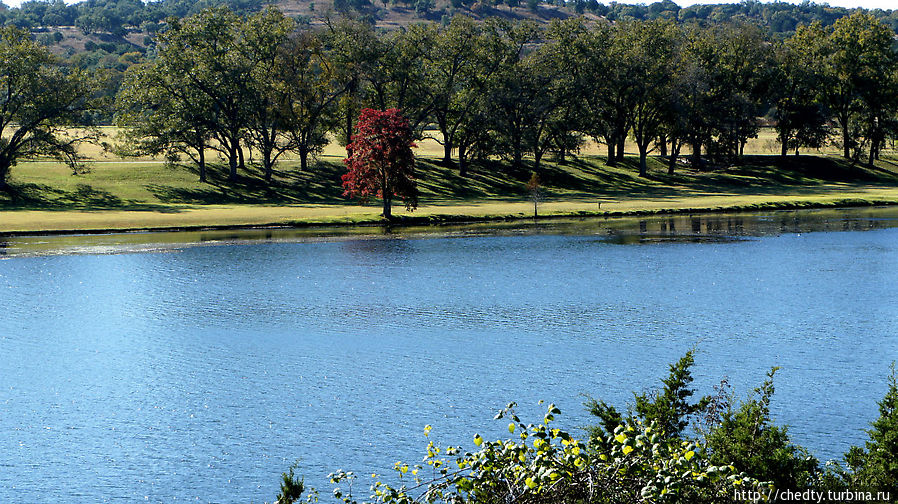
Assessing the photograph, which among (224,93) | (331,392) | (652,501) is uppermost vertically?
(224,93)

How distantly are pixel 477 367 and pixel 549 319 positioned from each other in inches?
375

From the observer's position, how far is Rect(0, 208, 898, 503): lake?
27.1 m

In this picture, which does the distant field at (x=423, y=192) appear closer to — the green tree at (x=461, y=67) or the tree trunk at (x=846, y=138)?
the tree trunk at (x=846, y=138)

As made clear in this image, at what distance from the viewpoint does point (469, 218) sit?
88438 millimetres

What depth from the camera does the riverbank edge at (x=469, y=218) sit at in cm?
8075

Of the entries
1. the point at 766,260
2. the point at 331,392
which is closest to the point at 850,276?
the point at 766,260

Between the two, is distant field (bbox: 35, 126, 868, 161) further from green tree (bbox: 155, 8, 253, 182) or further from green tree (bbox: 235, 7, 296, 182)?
green tree (bbox: 155, 8, 253, 182)

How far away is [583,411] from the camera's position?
29.7 meters

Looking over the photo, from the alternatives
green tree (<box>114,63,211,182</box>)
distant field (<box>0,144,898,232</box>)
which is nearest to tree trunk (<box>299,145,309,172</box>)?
distant field (<box>0,144,898,232</box>)

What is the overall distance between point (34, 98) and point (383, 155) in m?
38.7

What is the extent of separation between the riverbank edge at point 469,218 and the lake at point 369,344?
7717 millimetres

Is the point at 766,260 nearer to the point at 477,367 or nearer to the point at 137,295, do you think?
the point at 477,367

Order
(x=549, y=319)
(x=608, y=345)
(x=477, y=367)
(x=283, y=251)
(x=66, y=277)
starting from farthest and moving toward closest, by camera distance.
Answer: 1. (x=283, y=251)
2. (x=66, y=277)
3. (x=549, y=319)
4. (x=608, y=345)
5. (x=477, y=367)

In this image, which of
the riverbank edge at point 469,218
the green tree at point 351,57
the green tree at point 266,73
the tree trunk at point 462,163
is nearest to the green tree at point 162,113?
the green tree at point 266,73
